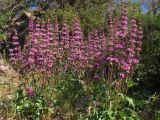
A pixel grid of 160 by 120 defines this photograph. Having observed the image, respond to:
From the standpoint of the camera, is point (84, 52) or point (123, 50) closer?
point (123, 50)

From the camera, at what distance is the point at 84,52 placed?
9.20 meters

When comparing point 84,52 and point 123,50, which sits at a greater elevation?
point 123,50

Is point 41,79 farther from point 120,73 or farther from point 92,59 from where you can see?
point 120,73

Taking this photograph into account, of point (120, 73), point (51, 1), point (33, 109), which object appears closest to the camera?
point (120, 73)

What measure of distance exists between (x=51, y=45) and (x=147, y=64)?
3.34 metres

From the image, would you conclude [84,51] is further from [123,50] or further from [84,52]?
[123,50]

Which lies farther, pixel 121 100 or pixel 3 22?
pixel 3 22

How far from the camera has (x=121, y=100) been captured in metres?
7.62

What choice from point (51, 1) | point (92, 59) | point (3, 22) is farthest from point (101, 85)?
point (51, 1)

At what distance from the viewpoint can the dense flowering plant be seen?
7.43 m

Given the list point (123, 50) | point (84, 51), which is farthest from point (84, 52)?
point (123, 50)

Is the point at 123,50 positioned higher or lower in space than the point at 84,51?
higher

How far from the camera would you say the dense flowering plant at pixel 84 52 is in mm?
7430

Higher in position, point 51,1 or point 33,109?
point 51,1
